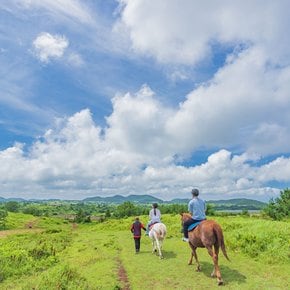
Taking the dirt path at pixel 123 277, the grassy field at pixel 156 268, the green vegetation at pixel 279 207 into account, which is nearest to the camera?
the grassy field at pixel 156 268

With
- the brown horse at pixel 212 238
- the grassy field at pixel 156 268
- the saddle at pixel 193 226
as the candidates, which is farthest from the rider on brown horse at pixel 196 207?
the grassy field at pixel 156 268

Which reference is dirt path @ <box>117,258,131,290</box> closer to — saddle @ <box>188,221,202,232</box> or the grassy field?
the grassy field

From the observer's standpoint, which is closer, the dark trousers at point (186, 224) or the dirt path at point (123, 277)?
the dirt path at point (123, 277)

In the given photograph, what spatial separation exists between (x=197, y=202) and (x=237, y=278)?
12.7 ft

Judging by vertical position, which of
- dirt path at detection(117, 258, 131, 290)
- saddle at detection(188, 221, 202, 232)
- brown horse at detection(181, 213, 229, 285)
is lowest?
→ dirt path at detection(117, 258, 131, 290)

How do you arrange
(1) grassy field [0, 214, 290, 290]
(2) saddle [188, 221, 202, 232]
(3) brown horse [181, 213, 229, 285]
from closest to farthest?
(3) brown horse [181, 213, 229, 285], (1) grassy field [0, 214, 290, 290], (2) saddle [188, 221, 202, 232]

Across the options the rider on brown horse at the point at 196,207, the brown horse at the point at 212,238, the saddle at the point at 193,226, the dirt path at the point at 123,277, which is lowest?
the dirt path at the point at 123,277

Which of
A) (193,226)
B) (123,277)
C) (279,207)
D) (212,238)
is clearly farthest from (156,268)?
(279,207)

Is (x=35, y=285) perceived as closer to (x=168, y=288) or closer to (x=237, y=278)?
(x=168, y=288)

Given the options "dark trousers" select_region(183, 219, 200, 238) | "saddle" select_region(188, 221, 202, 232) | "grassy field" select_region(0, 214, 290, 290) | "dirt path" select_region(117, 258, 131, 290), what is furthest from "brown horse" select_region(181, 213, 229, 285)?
"dirt path" select_region(117, 258, 131, 290)

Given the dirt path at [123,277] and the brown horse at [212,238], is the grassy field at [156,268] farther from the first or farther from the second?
the brown horse at [212,238]

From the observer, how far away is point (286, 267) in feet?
60.0

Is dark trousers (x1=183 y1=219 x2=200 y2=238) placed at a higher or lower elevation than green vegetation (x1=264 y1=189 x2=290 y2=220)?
lower

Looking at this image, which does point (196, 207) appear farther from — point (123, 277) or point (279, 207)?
point (279, 207)
